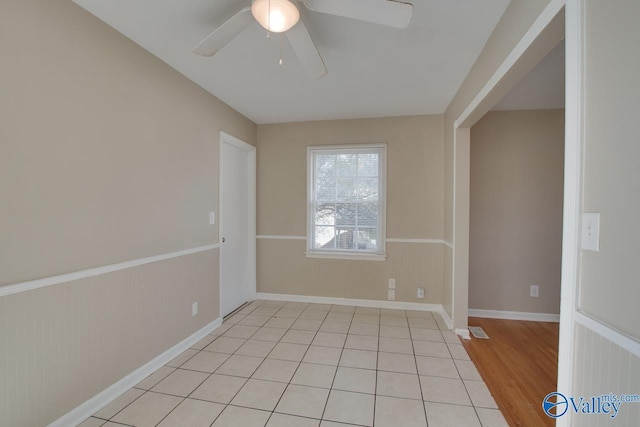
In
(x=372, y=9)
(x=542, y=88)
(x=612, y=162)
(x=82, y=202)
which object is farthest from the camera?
(x=542, y=88)

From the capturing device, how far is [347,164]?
363 centimetres

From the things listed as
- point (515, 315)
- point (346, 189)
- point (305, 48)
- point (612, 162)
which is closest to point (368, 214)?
point (346, 189)

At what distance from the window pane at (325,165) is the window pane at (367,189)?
395 mm

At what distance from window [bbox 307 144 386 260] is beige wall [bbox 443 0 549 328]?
2.51 feet

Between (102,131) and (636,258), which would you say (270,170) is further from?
(636,258)

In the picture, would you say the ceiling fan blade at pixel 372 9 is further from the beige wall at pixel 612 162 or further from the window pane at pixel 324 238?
the window pane at pixel 324 238

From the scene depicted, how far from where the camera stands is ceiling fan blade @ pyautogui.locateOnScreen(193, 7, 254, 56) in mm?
1398

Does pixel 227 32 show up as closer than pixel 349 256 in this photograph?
Yes

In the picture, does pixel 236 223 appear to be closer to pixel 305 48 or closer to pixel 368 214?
pixel 368 214

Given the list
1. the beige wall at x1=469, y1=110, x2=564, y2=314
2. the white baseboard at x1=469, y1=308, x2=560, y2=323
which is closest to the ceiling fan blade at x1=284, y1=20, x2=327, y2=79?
the beige wall at x1=469, y1=110, x2=564, y2=314

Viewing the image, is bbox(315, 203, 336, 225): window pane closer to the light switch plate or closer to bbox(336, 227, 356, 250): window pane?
bbox(336, 227, 356, 250): window pane

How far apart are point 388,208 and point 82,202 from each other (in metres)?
2.95

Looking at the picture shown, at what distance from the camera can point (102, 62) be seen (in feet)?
5.65

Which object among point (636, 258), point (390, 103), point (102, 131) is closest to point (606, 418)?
point (636, 258)
